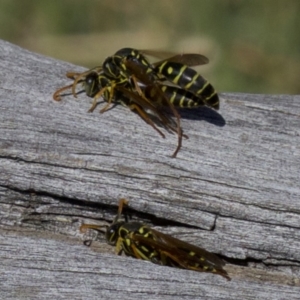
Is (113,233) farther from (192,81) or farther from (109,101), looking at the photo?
(192,81)

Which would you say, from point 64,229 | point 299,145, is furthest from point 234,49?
point 64,229

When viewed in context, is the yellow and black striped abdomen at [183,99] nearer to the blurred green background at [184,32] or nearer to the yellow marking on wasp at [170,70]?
the yellow marking on wasp at [170,70]

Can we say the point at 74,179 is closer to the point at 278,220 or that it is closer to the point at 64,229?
the point at 64,229

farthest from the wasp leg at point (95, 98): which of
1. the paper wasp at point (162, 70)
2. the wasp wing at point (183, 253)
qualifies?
the wasp wing at point (183, 253)

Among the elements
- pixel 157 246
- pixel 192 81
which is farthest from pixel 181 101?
pixel 157 246

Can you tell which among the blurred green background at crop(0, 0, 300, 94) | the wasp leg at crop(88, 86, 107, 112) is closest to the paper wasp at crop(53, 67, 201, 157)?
the wasp leg at crop(88, 86, 107, 112)

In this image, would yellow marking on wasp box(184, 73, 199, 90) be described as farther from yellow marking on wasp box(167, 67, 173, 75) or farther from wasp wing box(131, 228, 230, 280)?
wasp wing box(131, 228, 230, 280)
